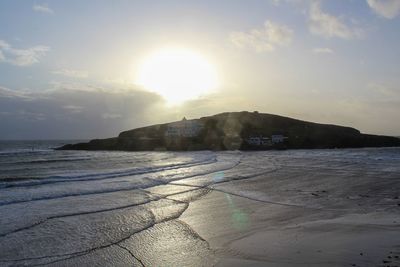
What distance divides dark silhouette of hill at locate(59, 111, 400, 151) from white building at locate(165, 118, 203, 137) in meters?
0.98

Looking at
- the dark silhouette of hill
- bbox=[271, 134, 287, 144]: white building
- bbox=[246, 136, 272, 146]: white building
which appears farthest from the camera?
bbox=[271, 134, 287, 144]: white building

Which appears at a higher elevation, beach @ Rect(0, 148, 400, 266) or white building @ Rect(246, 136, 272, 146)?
white building @ Rect(246, 136, 272, 146)

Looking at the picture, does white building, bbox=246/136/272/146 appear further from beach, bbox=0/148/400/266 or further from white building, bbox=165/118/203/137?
beach, bbox=0/148/400/266

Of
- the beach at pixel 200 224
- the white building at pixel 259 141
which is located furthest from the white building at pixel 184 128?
the beach at pixel 200 224

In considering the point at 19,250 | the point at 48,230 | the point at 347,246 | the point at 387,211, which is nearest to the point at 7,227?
the point at 48,230

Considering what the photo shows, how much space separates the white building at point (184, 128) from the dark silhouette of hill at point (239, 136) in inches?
38.4

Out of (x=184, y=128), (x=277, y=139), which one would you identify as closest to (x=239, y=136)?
(x=277, y=139)

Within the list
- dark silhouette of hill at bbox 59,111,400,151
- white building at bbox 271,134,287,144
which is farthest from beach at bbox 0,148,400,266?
white building at bbox 271,134,287,144

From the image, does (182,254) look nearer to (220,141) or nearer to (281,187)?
(281,187)

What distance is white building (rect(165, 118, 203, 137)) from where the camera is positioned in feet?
371

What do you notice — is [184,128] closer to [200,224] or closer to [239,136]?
[239,136]

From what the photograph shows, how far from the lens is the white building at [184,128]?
371 feet

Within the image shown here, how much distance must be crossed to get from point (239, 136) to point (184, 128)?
1691 centimetres

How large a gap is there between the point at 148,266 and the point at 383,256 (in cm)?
497
